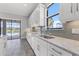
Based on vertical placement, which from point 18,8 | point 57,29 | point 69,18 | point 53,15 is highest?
point 18,8

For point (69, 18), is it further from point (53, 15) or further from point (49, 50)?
point (53, 15)

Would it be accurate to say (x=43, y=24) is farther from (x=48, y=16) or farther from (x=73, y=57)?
(x=73, y=57)

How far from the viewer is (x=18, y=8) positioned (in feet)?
19.7

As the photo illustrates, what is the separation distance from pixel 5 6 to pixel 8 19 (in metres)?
0.87

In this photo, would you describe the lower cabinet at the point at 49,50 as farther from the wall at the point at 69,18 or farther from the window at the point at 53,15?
the window at the point at 53,15

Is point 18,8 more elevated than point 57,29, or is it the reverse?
point 18,8

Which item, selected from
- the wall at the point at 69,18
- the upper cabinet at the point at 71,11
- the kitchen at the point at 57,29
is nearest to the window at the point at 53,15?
the kitchen at the point at 57,29

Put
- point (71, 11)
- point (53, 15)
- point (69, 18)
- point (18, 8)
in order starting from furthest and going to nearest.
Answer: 1. point (18, 8)
2. point (53, 15)
3. point (69, 18)
4. point (71, 11)

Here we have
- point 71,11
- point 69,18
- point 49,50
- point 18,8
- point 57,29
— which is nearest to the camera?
point 71,11

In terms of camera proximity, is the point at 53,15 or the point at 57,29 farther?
the point at 53,15

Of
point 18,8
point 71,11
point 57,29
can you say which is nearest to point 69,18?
point 71,11

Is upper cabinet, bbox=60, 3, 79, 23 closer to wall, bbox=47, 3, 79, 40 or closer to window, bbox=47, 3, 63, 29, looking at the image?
wall, bbox=47, 3, 79, 40

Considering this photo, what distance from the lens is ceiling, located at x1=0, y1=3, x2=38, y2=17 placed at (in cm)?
544

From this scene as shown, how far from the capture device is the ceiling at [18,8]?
5.44m
